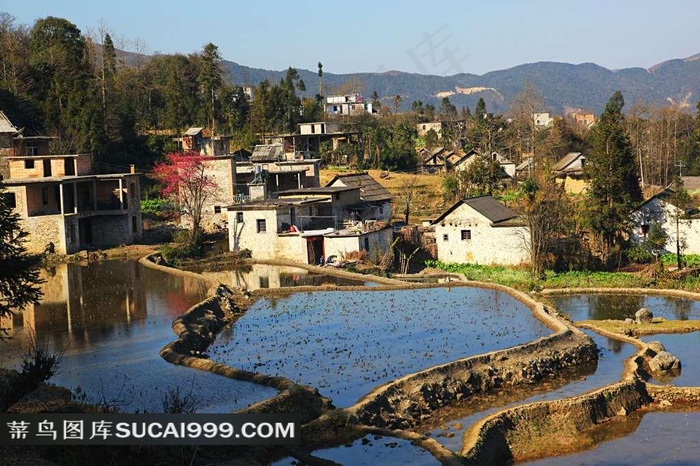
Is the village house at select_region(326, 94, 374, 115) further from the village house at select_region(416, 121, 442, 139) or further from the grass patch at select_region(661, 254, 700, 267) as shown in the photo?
the grass patch at select_region(661, 254, 700, 267)

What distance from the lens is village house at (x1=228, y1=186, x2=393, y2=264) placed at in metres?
33.5

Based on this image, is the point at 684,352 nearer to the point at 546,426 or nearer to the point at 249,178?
the point at 546,426

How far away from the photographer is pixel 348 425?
1520 cm

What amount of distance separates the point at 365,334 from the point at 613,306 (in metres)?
9.02

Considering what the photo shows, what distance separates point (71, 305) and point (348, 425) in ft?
42.1

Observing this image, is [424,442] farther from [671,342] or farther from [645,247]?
[645,247]

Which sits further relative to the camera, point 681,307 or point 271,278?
point 271,278

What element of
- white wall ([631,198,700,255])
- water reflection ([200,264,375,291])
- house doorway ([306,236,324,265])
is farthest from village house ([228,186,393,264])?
white wall ([631,198,700,255])

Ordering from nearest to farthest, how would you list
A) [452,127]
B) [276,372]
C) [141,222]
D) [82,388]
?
[82,388] < [276,372] < [141,222] < [452,127]

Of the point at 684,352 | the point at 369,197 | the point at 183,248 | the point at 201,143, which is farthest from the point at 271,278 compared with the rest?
the point at 201,143

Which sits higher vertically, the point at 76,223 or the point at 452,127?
the point at 452,127

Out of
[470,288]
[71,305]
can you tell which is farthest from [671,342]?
[71,305]

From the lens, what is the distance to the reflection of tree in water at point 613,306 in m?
25.4

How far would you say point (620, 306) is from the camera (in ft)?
87.3
